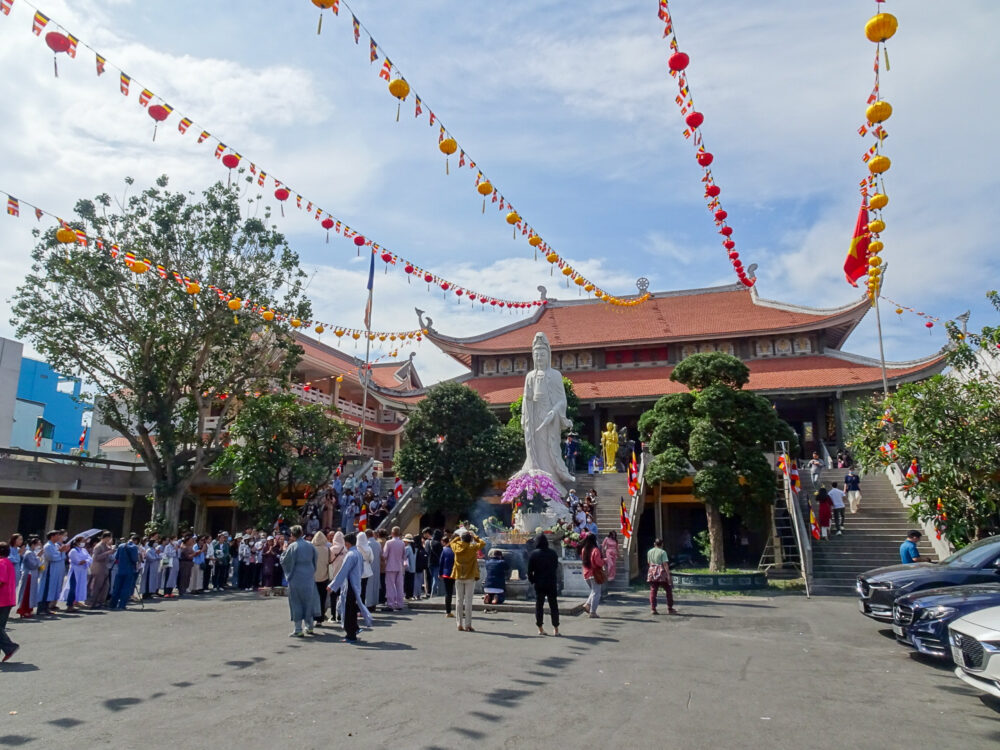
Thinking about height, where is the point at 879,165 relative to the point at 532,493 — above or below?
above

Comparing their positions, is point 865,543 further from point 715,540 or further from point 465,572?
point 465,572

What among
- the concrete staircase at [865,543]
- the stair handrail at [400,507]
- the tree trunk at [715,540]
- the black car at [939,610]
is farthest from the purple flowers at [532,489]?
the black car at [939,610]

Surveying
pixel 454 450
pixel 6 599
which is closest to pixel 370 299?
pixel 454 450

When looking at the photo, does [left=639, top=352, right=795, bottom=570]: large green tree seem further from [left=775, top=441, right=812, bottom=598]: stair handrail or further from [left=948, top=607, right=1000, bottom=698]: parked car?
[left=948, top=607, right=1000, bottom=698]: parked car

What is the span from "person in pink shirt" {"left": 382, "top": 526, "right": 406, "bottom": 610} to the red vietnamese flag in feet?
43.6

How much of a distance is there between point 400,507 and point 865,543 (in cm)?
1251

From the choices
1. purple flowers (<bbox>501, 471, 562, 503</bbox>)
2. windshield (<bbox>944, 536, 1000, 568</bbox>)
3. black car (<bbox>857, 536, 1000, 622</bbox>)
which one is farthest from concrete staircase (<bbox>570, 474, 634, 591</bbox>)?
windshield (<bbox>944, 536, 1000, 568</bbox>)

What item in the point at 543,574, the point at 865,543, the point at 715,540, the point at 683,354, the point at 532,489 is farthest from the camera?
the point at 683,354

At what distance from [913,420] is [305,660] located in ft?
39.2

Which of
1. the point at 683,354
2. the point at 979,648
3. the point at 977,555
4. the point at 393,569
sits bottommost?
the point at 979,648

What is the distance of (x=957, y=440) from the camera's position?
12984 millimetres

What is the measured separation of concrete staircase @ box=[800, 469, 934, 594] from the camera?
15453 millimetres

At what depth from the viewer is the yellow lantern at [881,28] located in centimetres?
774

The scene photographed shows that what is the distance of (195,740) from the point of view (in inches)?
185
